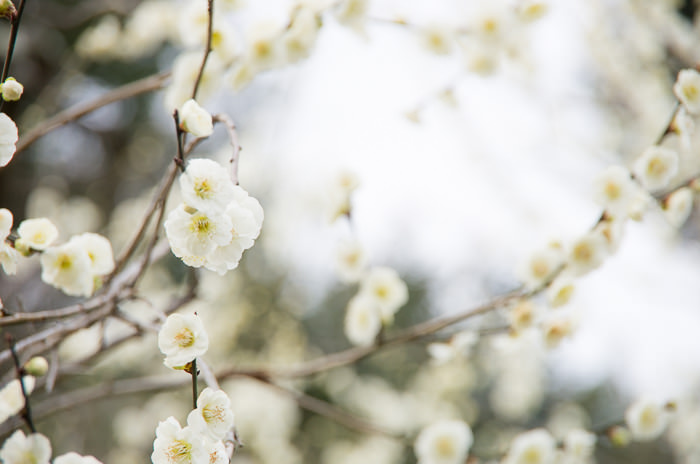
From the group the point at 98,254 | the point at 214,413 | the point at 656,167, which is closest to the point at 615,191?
the point at 656,167

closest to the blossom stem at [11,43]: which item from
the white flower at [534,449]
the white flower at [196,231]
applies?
the white flower at [196,231]

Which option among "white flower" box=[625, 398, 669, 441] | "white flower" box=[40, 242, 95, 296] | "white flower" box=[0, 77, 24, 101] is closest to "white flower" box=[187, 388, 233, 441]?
"white flower" box=[40, 242, 95, 296]

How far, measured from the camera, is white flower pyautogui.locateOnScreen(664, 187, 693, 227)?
87cm

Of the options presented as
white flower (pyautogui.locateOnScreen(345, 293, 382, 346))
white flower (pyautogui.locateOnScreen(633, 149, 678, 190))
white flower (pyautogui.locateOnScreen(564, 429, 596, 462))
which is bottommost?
white flower (pyautogui.locateOnScreen(564, 429, 596, 462))

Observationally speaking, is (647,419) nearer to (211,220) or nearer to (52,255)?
(211,220)

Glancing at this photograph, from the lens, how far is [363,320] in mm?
1069

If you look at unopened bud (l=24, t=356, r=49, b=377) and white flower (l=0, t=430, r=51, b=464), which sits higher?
unopened bud (l=24, t=356, r=49, b=377)

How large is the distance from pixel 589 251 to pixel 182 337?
2.24 feet

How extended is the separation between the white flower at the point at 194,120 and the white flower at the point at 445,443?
30.0 inches

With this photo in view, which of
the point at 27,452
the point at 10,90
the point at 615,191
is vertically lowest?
the point at 27,452

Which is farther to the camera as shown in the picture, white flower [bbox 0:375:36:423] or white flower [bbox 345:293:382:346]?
white flower [bbox 345:293:382:346]

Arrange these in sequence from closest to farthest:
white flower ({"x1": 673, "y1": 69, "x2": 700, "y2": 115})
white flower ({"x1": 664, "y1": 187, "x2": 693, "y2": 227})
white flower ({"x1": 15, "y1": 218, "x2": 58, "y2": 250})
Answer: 1. white flower ({"x1": 15, "y1": 218, "x2": 58, "y2": 250})
2. white flower ({"x1": 673, "y1": 69, "x2": 700, "y2": 115})
3. white flower ({"x1": 664, "y1": 187, "x2": 693, "y2": 227})

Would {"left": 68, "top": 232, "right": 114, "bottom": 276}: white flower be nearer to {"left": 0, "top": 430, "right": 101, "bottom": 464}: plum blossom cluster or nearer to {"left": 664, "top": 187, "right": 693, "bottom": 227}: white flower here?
{"left": 0, "top": 430, "right": 101, "bottom": 464}: plum blossom cluster

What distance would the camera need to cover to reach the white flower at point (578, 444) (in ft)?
3.01
